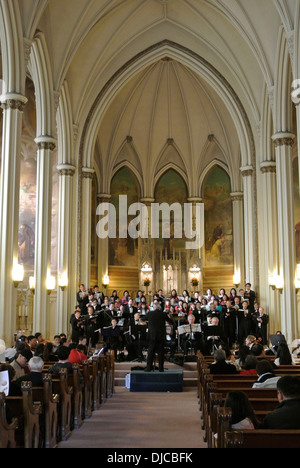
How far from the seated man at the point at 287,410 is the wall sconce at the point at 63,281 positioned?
18.4 m

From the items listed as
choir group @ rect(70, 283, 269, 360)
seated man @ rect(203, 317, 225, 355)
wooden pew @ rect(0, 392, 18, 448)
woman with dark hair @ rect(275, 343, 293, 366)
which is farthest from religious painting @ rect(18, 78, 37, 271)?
wooden pew @ rect(0, 392, 18, 448)

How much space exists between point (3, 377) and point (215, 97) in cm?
2531

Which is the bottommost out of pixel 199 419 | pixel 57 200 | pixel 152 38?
pixel 199 419

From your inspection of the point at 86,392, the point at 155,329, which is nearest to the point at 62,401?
the point at 86,392

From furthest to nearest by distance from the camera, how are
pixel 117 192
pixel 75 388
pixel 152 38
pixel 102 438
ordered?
1. pixel 117 192
2. pixel 152 38
3. pixel 75 388
4. pixel 102 438

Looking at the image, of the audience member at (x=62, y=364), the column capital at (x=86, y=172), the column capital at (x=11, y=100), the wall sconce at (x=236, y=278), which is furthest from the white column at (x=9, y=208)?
the wall sconce at (x=236, y=278)

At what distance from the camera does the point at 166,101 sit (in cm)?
3045

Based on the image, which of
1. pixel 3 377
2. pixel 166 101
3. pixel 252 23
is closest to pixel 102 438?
pixel 3 377

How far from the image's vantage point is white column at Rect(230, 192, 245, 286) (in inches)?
1160

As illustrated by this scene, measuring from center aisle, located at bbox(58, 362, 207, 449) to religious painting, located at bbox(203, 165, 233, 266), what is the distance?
61.4 ft

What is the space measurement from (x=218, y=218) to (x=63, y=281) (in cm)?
1157

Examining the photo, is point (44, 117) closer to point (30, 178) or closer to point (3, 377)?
point (30, 178)

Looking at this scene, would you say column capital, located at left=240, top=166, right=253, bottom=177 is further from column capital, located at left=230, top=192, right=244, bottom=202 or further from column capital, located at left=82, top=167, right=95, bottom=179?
column capital, located at left=82, top=167, right=95, bottom=179
